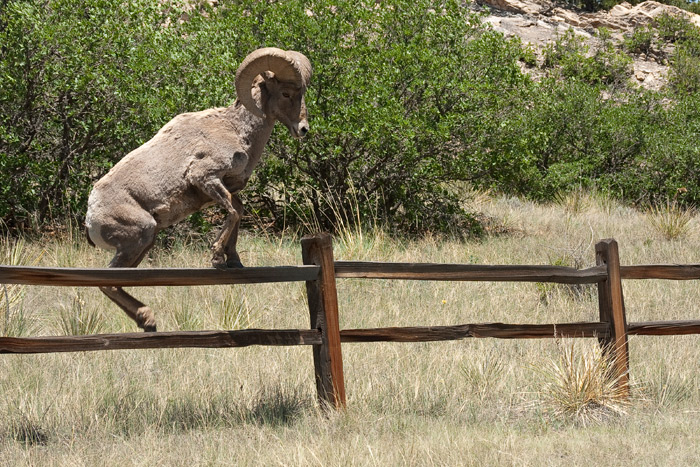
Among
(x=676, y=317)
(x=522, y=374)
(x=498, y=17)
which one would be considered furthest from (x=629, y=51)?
(x=522, y=374)

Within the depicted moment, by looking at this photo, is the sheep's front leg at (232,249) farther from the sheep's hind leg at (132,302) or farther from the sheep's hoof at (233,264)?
the sheep's hind leg at (132,302)

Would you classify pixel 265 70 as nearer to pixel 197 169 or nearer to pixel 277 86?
pixel 277 86

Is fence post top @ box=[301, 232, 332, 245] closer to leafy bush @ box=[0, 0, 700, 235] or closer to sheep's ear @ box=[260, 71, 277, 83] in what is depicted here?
sheep's ear @ box=[260, 71, 277, 83]

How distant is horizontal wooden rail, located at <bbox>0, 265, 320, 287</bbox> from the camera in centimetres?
517

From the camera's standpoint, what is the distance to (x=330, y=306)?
6.01 m

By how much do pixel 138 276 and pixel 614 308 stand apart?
12.6ft

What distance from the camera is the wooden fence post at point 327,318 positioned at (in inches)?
236

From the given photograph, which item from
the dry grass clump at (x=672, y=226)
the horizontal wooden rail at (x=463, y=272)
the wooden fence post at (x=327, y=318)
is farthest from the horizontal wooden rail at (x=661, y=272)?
the dry grass clump at (x=672, y=226)

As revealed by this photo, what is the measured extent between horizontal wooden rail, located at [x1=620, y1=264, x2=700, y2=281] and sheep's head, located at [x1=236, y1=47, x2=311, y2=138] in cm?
305

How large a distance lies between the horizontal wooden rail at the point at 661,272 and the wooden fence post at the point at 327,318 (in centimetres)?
255

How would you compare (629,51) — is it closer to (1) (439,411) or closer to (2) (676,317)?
(2) (676,317)

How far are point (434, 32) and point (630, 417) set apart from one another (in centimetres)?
1018

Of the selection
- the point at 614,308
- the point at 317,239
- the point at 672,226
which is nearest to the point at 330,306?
the point at 317,239

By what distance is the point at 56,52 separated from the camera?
1198cm
